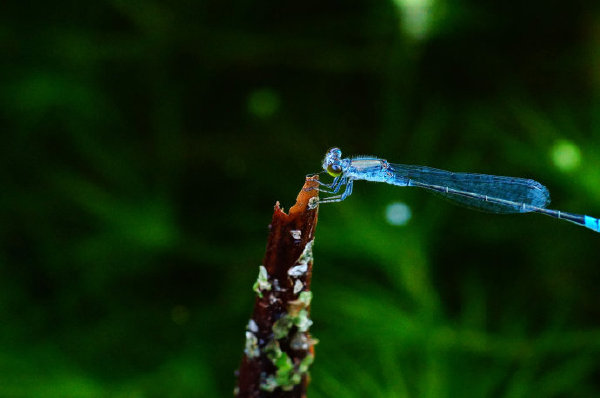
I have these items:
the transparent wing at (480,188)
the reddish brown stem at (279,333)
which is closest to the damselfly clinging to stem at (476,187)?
the transparent wing at (480,188)

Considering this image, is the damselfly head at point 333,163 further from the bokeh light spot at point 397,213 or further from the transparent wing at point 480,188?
the bokeh light spot at point 397,213

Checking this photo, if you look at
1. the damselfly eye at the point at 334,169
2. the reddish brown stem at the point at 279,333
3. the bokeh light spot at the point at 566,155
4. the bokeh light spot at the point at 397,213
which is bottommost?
the reddish brown stem at the point at 279,333

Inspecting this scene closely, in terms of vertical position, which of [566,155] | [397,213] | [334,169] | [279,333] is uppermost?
[566,155]

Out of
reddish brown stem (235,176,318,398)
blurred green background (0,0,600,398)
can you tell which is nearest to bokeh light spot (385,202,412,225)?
blurred green background (0,0,600,398)

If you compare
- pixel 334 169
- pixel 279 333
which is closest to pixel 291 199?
pixel 334 169

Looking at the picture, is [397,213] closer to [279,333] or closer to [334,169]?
[334,169]

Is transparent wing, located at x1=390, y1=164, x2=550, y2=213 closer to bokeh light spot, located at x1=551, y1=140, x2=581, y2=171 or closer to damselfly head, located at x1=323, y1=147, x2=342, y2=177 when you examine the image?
bokeh light spot, located at x1=551, y1=140, x2=581, y2=171

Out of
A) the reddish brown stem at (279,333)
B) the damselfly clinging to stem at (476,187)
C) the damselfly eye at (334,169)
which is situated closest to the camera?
the reddish brown stem at (279,333)

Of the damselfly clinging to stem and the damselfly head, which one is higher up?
the damselfly clinging to stem
